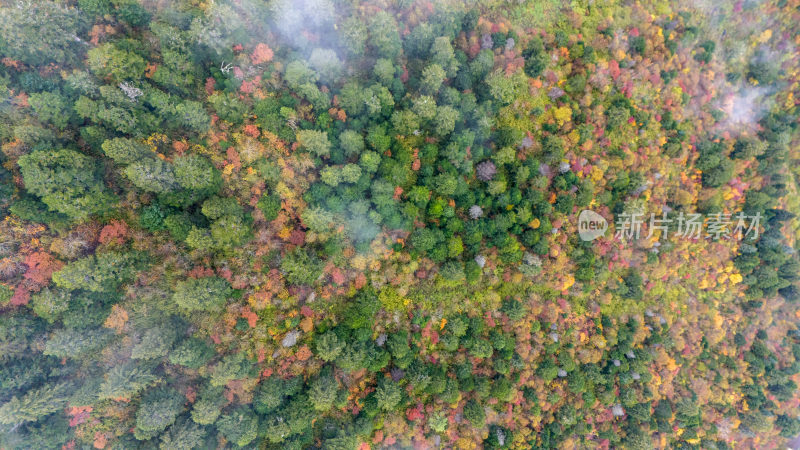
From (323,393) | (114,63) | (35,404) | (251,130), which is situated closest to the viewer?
(35,404)

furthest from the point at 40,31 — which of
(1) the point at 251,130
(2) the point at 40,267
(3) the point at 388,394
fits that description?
(3) the point at 388,394

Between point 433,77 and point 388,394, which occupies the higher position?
point 433,77

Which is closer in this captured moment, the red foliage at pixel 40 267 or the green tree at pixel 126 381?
the red foliage at pixel 40 267

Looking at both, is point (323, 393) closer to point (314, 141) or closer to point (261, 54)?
point (314, 141)

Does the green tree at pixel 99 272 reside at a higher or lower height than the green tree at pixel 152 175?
lower

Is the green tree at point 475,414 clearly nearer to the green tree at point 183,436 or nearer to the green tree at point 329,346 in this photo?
the green tree at point 329,346

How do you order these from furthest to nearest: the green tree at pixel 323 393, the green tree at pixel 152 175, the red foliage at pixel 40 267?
the green tree at pixel 323 393
the red foliage at pixel 40 267
the green tree at pixel 152 175

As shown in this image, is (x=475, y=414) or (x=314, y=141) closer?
(x=314, y=141)

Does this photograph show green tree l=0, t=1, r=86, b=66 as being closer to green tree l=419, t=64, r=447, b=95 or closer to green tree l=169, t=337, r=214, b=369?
green tree l=169, t=337, r=214, b=369

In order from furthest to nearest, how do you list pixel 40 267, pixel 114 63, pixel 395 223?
pixel 395 223
pixel 40 267
pixel 114 63

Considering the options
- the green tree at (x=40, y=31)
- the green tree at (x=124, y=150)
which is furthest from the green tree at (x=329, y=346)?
the green tree at (x=40, y=31)
